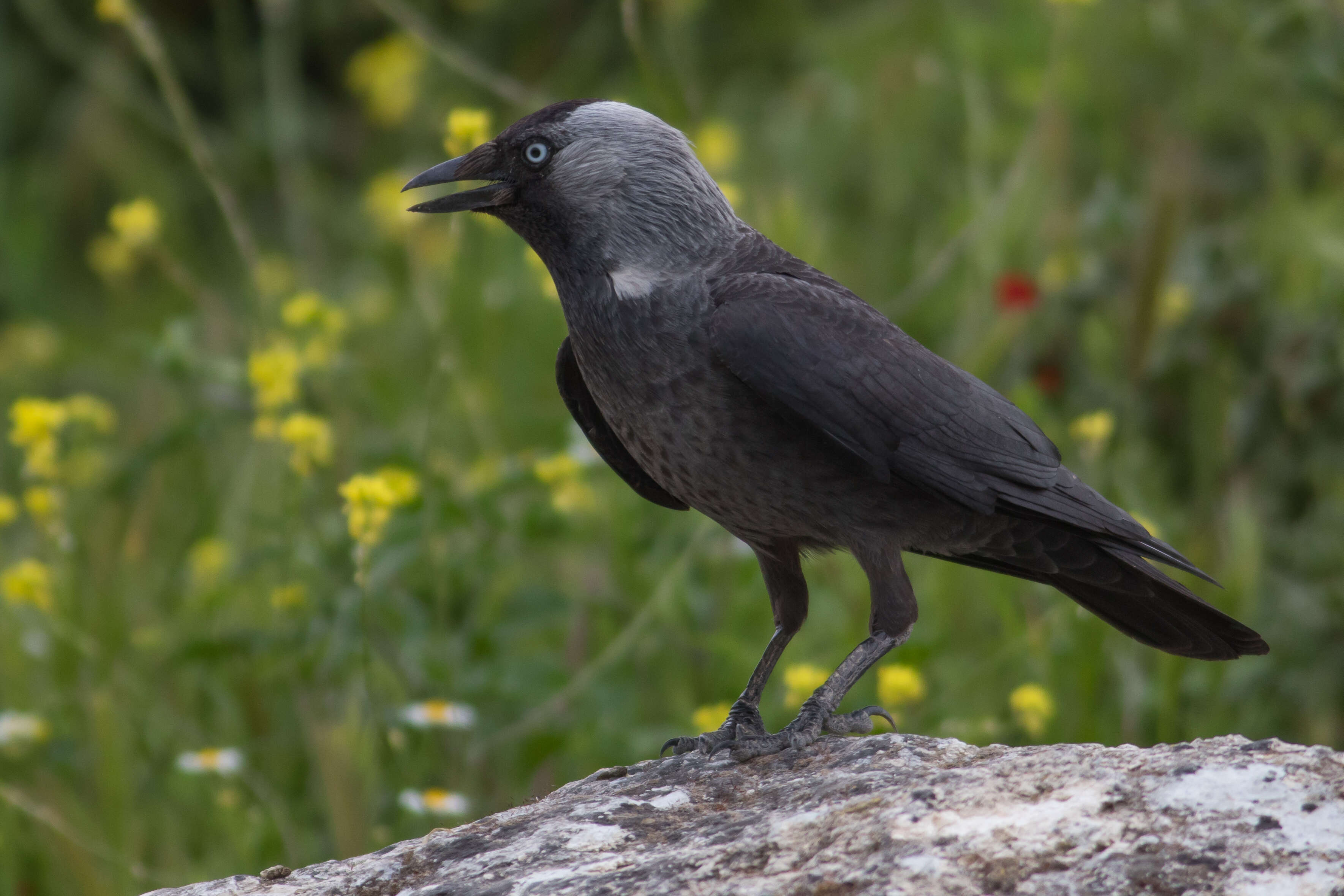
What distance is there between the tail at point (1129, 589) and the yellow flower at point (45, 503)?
233 cm

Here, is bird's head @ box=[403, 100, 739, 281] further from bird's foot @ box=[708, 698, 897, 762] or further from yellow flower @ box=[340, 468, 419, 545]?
bird's foot @ box=[708, 698, 897, 762]

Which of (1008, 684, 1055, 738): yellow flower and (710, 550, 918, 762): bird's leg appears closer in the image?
(710, 550, 918, 762): bird's leg

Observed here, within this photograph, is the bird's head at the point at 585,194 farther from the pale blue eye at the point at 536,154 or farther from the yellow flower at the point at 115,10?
the yellow flower at the point at 115,10

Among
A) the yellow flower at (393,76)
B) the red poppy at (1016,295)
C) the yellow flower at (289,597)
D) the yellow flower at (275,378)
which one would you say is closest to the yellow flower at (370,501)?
the yellow flower at (289,597)

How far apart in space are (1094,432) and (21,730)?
9.89 ft

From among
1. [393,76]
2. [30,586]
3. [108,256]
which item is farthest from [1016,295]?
[108,256]

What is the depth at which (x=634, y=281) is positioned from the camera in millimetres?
3219

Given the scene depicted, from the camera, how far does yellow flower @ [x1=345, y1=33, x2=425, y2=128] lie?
26.0 ft

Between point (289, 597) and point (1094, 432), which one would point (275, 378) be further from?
point (1094, 432)

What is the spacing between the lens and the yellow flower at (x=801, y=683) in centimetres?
371

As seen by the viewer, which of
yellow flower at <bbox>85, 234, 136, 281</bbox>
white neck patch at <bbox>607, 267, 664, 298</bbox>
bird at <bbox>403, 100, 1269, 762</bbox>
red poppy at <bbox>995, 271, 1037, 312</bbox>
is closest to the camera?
bird at <bbox>403, 100, 1269, 762</bbox>

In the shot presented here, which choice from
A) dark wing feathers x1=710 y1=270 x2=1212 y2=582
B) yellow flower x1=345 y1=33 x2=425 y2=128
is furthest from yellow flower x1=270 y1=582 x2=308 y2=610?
yellow flower x1=345 y1=33 x2=425 y2=128

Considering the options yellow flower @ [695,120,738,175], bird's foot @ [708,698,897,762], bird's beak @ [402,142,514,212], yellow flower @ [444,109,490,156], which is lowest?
bird's foot @ [708,698,897,762]

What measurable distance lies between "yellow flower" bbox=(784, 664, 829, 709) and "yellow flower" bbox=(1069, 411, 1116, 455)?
96 cm
